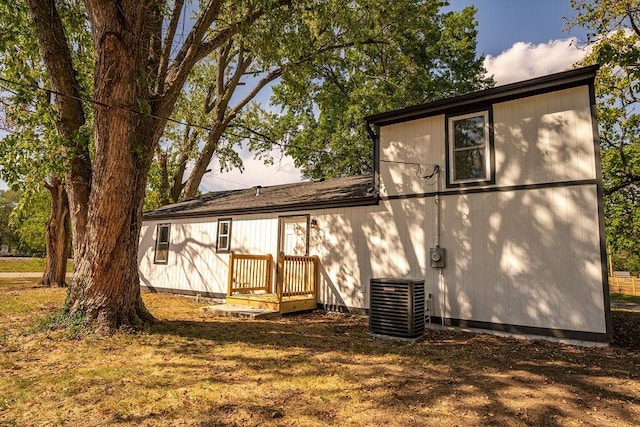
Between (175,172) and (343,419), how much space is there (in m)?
19.1

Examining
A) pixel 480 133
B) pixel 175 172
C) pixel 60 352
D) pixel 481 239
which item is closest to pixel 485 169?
pixel 480 133

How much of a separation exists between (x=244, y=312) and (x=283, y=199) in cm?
386

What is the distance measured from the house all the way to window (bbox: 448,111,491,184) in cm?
2

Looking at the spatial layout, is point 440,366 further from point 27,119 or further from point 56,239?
point 56,239

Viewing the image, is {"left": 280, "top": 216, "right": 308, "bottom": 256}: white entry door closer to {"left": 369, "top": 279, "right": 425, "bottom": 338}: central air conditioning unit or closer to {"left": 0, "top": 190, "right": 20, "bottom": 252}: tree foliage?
{"left": 369, "top": 279, "right": 425, "bottom": 338}: central air conditioning unit

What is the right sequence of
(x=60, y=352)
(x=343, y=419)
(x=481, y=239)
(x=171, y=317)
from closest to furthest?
1. (x=343, y=419)
2. (x=60, y=352)
3. (x=481, y=239)
4. (x=171, y=317)

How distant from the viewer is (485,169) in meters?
7.26

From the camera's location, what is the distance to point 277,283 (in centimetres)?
899

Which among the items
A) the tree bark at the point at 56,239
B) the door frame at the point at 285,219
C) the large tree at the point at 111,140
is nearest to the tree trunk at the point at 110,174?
the large tree at the point at 111,140

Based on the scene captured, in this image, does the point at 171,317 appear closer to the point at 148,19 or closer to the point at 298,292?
the point at 298,292

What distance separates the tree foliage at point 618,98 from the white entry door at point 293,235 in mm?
7172

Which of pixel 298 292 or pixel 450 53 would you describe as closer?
pixel 298 292

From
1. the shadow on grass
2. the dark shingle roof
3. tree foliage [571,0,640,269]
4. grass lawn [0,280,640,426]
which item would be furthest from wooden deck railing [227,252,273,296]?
tree foliage [571,0,640,269]

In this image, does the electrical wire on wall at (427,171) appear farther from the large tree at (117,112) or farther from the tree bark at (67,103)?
the tree bark at (67,103)
